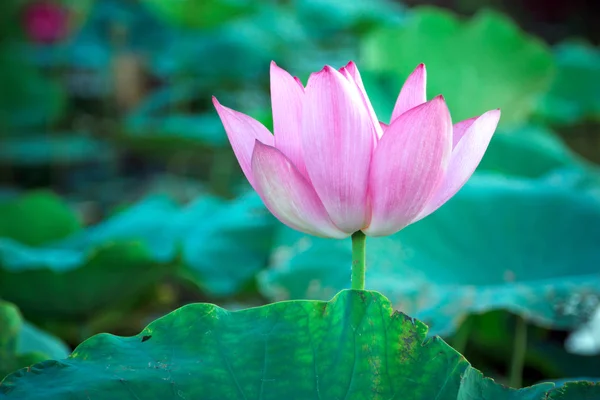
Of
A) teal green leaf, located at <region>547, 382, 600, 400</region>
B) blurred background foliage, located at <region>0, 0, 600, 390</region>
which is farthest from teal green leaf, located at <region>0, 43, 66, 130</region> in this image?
teal green leaf, located at <region>547, 382, 600, 400</region>

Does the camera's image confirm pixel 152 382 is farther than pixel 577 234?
No

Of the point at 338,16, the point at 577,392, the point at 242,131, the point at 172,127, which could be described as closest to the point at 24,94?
the point at 172,127

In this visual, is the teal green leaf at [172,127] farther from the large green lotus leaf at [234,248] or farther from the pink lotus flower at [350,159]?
the pink lotus flower at [350,159]

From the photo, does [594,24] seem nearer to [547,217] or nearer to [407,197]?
[547,217]

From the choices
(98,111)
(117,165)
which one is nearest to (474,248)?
(117,165)

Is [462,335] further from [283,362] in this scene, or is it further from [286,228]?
[283,362]

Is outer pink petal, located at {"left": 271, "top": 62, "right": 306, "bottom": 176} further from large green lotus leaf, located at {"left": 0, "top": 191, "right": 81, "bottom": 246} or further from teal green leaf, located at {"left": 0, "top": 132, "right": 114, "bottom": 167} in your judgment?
teal green leaf, located at {"left": 0, "top": 132, "right": 114, "bottom": 167}
